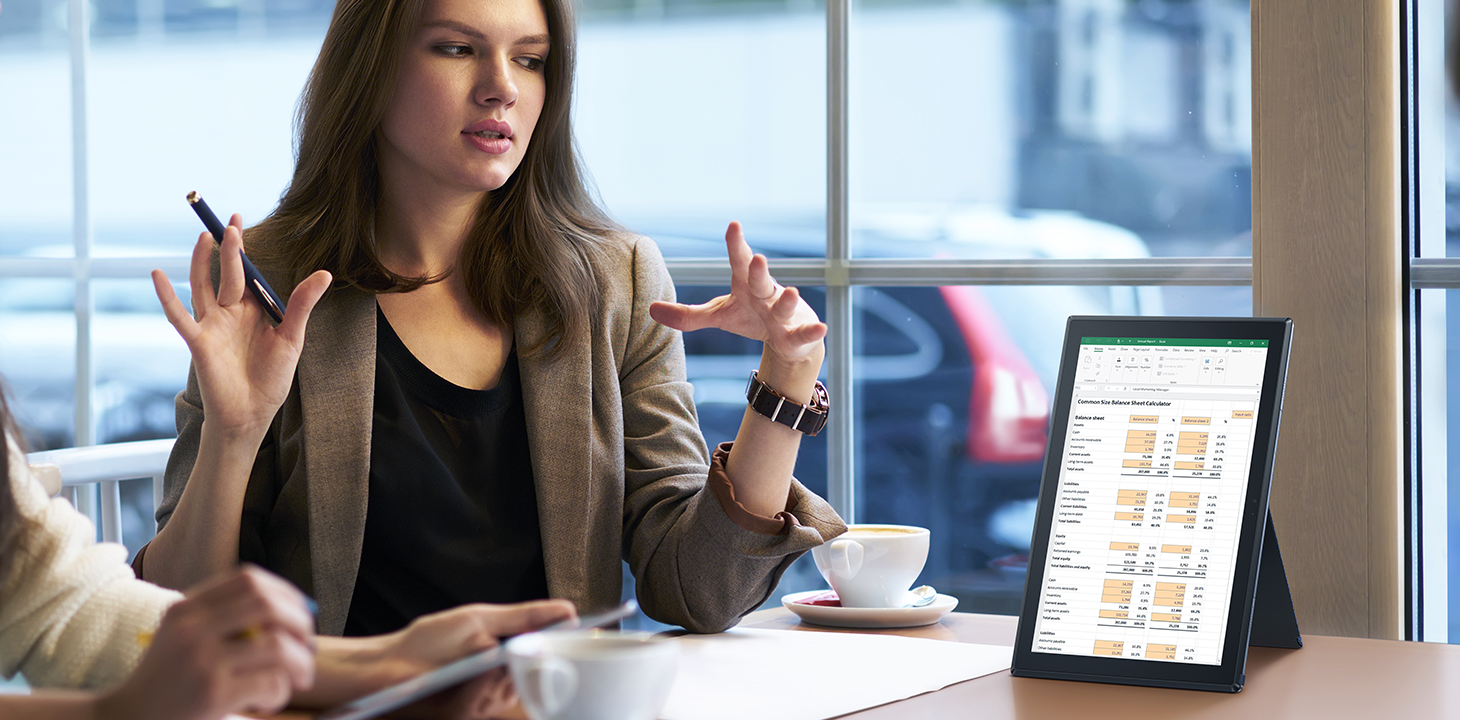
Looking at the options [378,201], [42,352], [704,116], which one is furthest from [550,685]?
[42,352]

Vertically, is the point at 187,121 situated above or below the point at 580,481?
above

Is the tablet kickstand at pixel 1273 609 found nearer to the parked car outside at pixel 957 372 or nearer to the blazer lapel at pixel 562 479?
the blazer lapel at pixel 562 479

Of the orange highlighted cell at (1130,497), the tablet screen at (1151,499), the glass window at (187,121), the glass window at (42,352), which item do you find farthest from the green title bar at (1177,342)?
the glass window at (42,352)

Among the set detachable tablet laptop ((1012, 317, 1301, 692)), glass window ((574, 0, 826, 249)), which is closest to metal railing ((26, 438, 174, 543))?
detachable tablet laptop ((1012, 317, 1301, 692))

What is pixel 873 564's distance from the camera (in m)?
1.29

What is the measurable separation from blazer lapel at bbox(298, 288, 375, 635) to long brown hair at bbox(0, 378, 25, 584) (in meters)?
0.49

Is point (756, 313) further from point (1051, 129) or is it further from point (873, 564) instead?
point (1051, 129)

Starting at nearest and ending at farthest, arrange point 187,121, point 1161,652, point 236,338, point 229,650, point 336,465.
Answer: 1. point 229,650
2. point 1161,652
3. point 236,338
4. point 336,465
5. point 187,121

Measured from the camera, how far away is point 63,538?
865mm

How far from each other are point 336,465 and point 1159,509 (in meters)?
0.85

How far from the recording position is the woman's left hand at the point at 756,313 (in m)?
1.19

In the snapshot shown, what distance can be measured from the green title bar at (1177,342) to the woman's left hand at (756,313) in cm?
26

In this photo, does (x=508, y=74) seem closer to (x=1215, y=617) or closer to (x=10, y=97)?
(x=1215, y=617)

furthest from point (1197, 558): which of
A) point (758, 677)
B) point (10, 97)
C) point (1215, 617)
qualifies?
point (10, 97)
